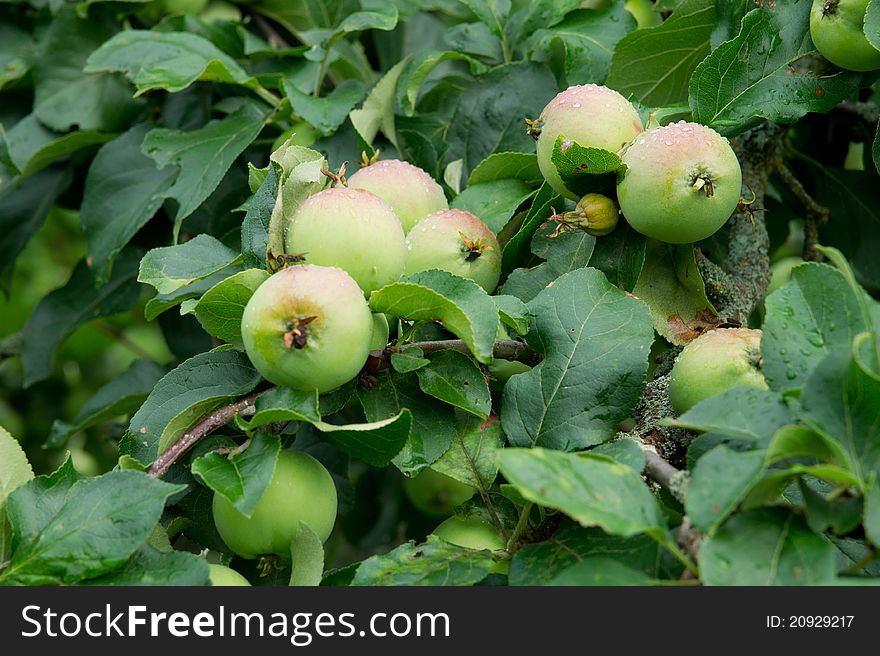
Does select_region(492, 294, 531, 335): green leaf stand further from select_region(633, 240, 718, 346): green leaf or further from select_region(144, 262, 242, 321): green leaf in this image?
select_region(144, 262, 242, 321): green leaf

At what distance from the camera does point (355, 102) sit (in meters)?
1.30

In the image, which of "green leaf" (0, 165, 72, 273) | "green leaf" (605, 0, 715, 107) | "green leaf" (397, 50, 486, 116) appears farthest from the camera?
"green leaf" (0, 165, 72, 273)

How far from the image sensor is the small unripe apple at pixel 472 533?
2.92ft

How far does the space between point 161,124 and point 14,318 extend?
1.17 metres

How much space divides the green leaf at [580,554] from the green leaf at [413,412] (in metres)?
0.13

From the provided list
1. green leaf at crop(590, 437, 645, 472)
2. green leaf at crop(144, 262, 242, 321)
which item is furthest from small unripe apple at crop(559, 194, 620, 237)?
green leaf at crop(144, 262, 242, 321)

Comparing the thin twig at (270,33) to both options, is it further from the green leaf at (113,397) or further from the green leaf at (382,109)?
the green leaf at (113,397)

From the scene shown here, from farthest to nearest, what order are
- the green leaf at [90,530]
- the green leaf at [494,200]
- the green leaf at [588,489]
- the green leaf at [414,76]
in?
the green leaf at [414,76] < the green leaf at [494,200] < the green leaf at [90,530] < the green leaf at [588,489]

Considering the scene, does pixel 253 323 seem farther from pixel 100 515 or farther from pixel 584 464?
pixel 584 464

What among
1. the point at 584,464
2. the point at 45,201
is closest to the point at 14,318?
the point at 45,201

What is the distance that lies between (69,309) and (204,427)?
91cm

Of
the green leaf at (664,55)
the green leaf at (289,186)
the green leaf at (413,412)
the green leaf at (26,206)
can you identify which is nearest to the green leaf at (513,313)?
the green leaf at (413,412)

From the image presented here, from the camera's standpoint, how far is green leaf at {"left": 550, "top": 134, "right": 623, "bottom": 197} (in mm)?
916

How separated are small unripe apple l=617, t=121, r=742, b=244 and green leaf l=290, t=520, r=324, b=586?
1.40 feet
